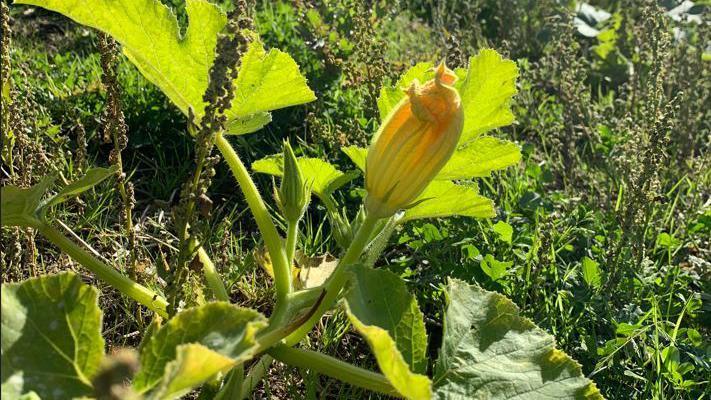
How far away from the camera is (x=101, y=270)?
1.94 metres

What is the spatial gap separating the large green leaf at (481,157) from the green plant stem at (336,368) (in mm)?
554

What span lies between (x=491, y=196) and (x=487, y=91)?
42.1 inches

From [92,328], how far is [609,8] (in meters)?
4.45

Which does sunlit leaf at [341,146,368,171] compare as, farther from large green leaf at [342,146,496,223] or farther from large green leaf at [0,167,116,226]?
large green leaf at [0,167,116,226]

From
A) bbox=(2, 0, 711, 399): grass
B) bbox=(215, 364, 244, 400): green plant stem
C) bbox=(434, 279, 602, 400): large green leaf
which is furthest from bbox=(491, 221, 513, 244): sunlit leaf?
bbox=(215, 364, 244, 400): green plant stem

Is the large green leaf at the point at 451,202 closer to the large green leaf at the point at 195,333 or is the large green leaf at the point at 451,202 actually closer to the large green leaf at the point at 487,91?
the large green leaf at the point at 487,91

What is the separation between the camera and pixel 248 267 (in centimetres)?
260

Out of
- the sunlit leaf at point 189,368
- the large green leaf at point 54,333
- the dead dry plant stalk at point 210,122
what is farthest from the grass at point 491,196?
the sunlit leaf at point 189,368

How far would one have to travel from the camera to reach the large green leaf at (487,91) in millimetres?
2053

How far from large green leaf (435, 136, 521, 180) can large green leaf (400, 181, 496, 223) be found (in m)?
0.04

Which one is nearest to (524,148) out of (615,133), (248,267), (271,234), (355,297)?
(615,133)

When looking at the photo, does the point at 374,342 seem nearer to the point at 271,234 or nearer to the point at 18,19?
the point at 271,234

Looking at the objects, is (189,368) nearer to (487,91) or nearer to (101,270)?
(101,270)

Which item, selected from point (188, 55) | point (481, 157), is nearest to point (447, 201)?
point (481, 157)
